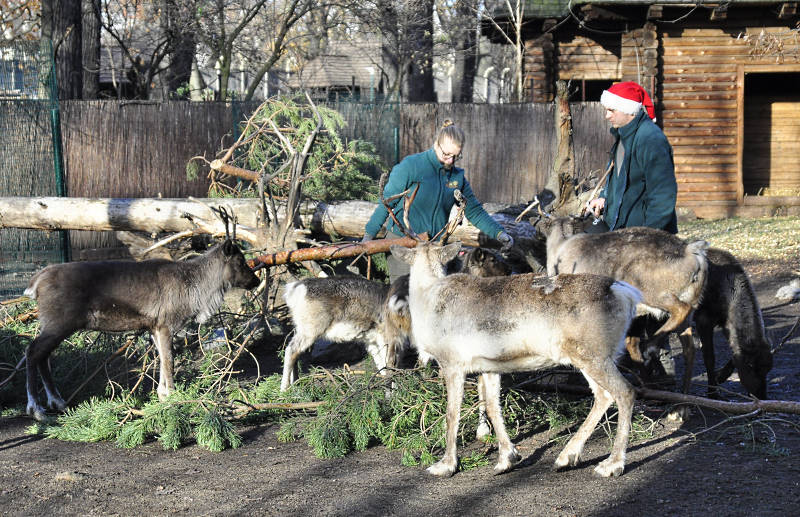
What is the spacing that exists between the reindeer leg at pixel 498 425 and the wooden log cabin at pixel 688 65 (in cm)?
1375

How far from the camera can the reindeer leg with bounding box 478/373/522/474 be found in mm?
5543

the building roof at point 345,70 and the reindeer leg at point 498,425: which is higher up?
the building roof at point 345,70

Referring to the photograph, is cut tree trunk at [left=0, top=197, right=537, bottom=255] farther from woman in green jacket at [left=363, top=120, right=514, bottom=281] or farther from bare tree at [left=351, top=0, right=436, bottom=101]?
bare tree at [left=351, top=0, right=436, bottom=101]

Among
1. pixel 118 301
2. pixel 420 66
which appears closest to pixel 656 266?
Answer: pixel 118 301

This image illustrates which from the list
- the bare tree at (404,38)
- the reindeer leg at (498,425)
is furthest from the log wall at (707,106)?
the reindeer leg at (498,425)

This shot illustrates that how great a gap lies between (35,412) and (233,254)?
7.28 ft

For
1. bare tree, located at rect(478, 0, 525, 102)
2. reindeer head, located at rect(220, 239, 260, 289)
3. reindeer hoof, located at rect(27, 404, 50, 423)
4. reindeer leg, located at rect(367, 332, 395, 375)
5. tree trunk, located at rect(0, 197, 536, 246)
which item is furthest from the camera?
bare tree, located at rect(478, 0, 525, 102)

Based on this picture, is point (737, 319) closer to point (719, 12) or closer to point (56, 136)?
point (56, 136)

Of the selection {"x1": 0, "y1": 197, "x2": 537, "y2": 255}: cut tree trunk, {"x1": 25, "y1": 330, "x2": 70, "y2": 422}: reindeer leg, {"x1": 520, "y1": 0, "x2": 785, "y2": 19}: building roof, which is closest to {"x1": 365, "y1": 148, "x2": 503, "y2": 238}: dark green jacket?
{"x1": 0, "y1": 197, "x2": 537, "y2": 255}: cut tree trunk

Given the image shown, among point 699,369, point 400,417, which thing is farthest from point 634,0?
point 400,417

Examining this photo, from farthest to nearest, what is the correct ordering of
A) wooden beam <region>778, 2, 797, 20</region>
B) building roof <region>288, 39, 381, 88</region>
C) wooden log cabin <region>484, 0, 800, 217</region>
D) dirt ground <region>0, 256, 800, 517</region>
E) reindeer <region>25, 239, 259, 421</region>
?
building roof <region>288, 39, 381, 88</region> → wooden log cabin <region>484, 0, 800, 217</region> → wooden beam <region>778, 2, 797, 20</region> → reindeer <region>25, 239, 259, 421</region> → dirt ground <region>0, 256, 800, 517</region>

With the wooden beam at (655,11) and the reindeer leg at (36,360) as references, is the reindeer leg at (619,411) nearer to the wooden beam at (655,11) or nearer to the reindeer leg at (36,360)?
the reindeer leg at (36,360)

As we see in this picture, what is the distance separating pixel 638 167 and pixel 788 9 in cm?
1331

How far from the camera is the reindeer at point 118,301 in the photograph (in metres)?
7.19
